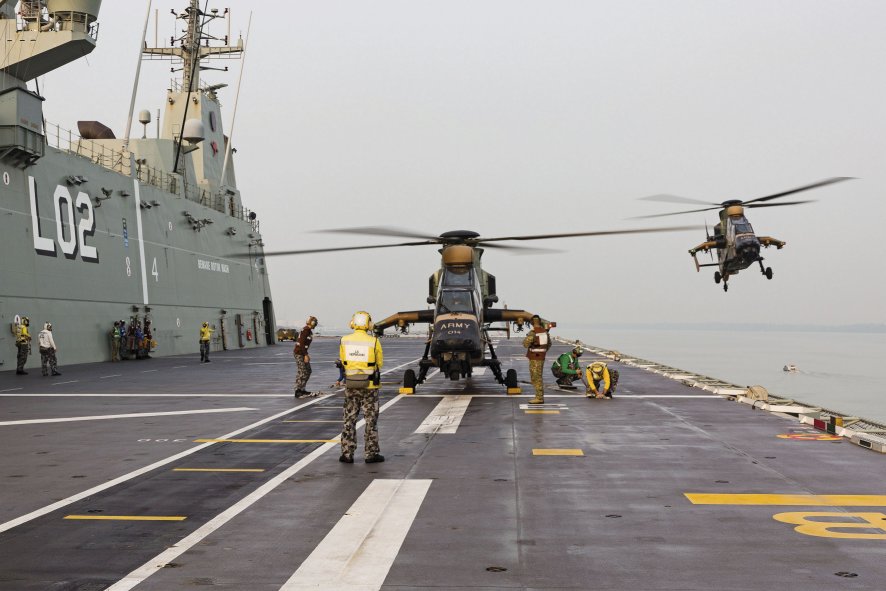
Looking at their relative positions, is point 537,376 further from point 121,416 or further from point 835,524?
point 835,524

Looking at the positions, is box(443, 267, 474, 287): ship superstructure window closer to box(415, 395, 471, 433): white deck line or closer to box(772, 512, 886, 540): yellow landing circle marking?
box(415, 395, 471, 433): white deck line

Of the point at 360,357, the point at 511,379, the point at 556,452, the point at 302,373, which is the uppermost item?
the point at 360,357

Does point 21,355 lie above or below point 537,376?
above

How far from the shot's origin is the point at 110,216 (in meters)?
36.9

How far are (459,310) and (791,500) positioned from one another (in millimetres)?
12998

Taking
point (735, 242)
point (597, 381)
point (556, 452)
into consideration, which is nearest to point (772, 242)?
point (735, 242)

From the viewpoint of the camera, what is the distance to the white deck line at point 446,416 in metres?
14.5

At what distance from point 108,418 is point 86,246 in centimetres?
2082

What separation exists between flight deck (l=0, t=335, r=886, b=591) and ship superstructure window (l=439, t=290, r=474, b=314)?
4.65 metres

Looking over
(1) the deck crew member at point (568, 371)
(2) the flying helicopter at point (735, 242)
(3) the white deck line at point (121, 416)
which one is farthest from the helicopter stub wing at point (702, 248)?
(3) the white deck line at point (121, 416)

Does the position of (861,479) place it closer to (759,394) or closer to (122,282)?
(759,394)

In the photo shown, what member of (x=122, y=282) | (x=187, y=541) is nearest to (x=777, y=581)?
(x=187, y=541)

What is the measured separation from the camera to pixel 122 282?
37438 mm

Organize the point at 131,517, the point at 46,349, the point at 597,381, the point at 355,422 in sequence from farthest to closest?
1. the point at 46,349
2. the point at 597,381
3. the point at 355,422
4. the point at 131,517
